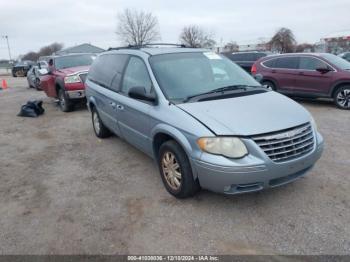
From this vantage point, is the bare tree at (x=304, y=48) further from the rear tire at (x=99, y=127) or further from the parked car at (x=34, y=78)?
the rear tire at (x=99, y=127)

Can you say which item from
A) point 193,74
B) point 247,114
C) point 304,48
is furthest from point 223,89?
point 304,48

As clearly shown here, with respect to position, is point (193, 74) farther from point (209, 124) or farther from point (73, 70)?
point (73, 70)

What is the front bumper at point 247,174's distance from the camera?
2.97 metres

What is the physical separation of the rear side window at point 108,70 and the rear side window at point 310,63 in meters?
6.35

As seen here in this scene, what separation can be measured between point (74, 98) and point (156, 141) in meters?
6.20

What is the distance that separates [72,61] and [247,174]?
30.4 feet

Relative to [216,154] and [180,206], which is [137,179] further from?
[216,154]

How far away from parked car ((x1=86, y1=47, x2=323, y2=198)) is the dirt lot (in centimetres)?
37

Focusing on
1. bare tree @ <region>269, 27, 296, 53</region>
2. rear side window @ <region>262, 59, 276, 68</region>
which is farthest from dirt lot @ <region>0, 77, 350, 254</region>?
bare tree @ <region>269, 27, 296, 53</region>

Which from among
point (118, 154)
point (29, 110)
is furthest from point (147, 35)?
point (118, 154)

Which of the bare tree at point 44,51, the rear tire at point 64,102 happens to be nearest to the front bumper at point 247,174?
the rear tire at point 64,102

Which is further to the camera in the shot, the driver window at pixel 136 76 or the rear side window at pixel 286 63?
the rear side window at pixel 286 63

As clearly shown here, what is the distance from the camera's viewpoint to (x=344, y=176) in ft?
13.5

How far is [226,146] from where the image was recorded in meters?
3.02
